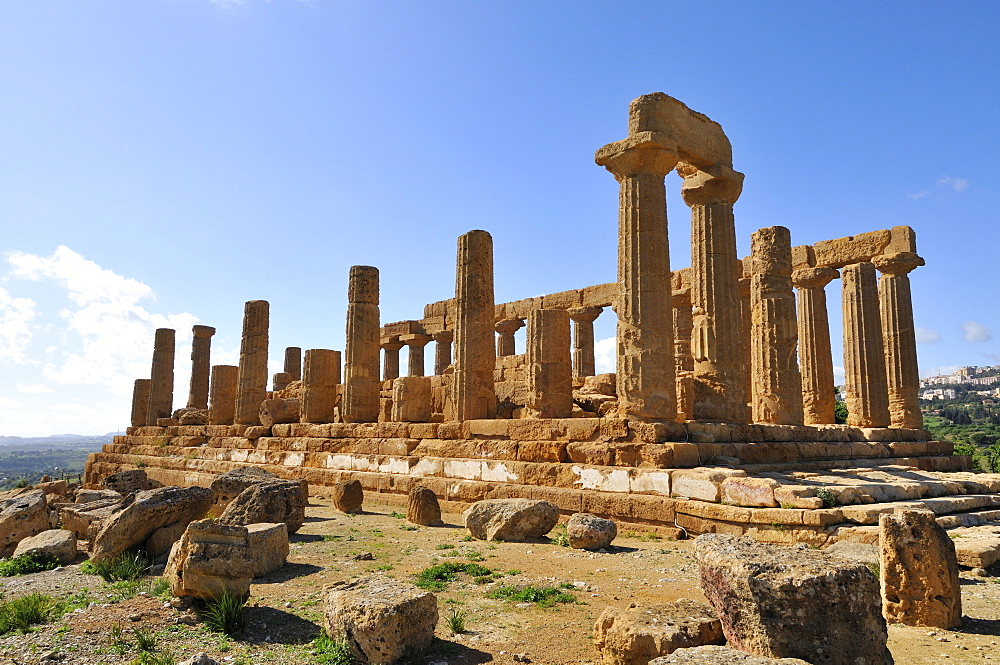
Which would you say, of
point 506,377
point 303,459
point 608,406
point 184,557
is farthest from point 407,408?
point 184,557

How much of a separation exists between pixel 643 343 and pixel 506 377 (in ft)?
36.6

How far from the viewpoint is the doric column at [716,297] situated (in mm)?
12703

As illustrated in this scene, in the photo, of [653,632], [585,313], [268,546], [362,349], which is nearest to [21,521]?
[268,546]

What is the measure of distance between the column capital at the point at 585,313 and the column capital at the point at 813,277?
6.42 metres

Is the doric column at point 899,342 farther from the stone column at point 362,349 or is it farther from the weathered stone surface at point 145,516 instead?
the weathered stone surface at point 145,516

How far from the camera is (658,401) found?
1138 cm

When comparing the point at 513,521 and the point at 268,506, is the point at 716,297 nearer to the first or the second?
the point at 513,521

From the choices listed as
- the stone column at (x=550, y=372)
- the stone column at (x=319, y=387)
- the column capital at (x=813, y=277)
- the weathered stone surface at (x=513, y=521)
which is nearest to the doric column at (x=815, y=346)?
the column capital at (x=813, y=277)

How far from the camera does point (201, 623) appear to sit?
554 centimetres

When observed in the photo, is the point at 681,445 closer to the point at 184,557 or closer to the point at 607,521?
the point at 607,521

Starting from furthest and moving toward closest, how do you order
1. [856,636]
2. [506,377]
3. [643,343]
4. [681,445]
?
[506,377] < [643,343] < [681,445] < [856,636]

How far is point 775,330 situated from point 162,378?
23690 mm

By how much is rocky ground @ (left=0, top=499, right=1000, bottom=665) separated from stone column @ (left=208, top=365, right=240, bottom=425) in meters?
15.6

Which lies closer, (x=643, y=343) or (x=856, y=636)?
(x=856, y=636)
